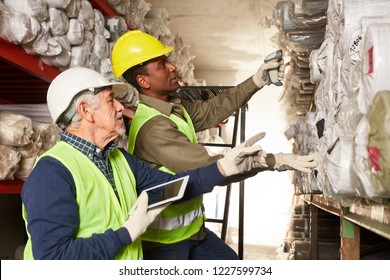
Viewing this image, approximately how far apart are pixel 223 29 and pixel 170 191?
5.39 m

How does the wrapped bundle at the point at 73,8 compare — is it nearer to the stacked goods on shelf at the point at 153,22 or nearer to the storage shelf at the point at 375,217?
the stacked goods on shelf at the point at 153,22

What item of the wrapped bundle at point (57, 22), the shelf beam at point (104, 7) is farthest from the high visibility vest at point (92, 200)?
the shelf beam at point (104, 7)

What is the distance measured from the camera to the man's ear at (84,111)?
214 centimetres

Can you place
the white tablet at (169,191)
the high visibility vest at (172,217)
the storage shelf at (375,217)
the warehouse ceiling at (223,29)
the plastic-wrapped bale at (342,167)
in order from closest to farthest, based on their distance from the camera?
the plastic-wrapped bale at (342,167) < the storage shelf at (375,217) < the white tablet at (169,191) < the high visibility vest at (172,217) < the warehouse ceiling at (223,29)

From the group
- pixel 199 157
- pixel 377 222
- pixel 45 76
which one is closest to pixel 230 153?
pixel 199 157

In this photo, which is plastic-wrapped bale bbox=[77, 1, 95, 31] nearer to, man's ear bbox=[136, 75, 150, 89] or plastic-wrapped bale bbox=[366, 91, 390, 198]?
man's ear bbox=[136, 75, 150, 89]

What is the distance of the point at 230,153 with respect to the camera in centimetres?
241

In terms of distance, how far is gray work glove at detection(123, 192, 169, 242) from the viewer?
1.95 meters

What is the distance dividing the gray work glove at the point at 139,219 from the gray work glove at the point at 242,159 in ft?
1.70

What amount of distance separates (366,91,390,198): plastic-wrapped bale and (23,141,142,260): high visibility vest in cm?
125

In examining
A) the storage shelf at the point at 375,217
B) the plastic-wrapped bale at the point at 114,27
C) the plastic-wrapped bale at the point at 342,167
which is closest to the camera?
the plastic-wrapped bale at the point at 342,167

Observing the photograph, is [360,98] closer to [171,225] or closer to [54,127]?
[171,225]

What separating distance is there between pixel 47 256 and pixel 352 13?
1444 mm

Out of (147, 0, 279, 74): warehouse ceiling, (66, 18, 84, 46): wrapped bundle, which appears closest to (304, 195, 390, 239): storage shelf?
(66, 18, 84, 46): wrapped bundle
